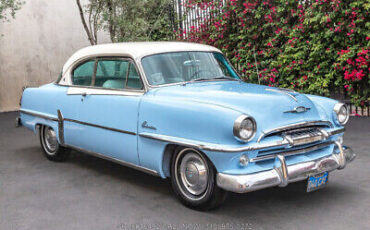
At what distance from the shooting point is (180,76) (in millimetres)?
4957

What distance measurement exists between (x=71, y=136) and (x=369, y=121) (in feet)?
18.8

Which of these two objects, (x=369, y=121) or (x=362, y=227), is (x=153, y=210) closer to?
(x=362, y=227)

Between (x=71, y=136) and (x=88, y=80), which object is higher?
(x=88, y=80)

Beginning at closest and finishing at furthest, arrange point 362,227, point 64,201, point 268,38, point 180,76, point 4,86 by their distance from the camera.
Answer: point 362,227
point 64,201
point 180,76
point 268,38
point 4,86

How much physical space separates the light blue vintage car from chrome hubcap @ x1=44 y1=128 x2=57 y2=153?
0.47 meters

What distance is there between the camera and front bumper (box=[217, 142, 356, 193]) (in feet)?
12.0

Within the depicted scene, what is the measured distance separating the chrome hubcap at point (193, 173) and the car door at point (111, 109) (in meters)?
0.64

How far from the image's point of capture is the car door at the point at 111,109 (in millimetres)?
4801

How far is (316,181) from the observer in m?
4.08

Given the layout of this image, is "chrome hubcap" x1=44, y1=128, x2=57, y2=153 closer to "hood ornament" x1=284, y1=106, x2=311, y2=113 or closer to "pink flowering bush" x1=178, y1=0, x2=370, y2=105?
"hood ornament" x1=284, y1=106, x2=311, y2=113

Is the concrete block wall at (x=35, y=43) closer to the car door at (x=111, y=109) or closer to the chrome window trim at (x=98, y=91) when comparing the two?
the chrome window trim at (x=98, y=91)

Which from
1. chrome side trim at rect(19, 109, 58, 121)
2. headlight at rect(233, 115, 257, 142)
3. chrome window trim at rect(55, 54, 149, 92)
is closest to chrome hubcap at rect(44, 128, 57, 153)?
chrome side trim at rect(19, 109, 58, 121)

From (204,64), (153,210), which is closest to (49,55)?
(204,64)

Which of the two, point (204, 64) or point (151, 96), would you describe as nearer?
point (151, 96)
